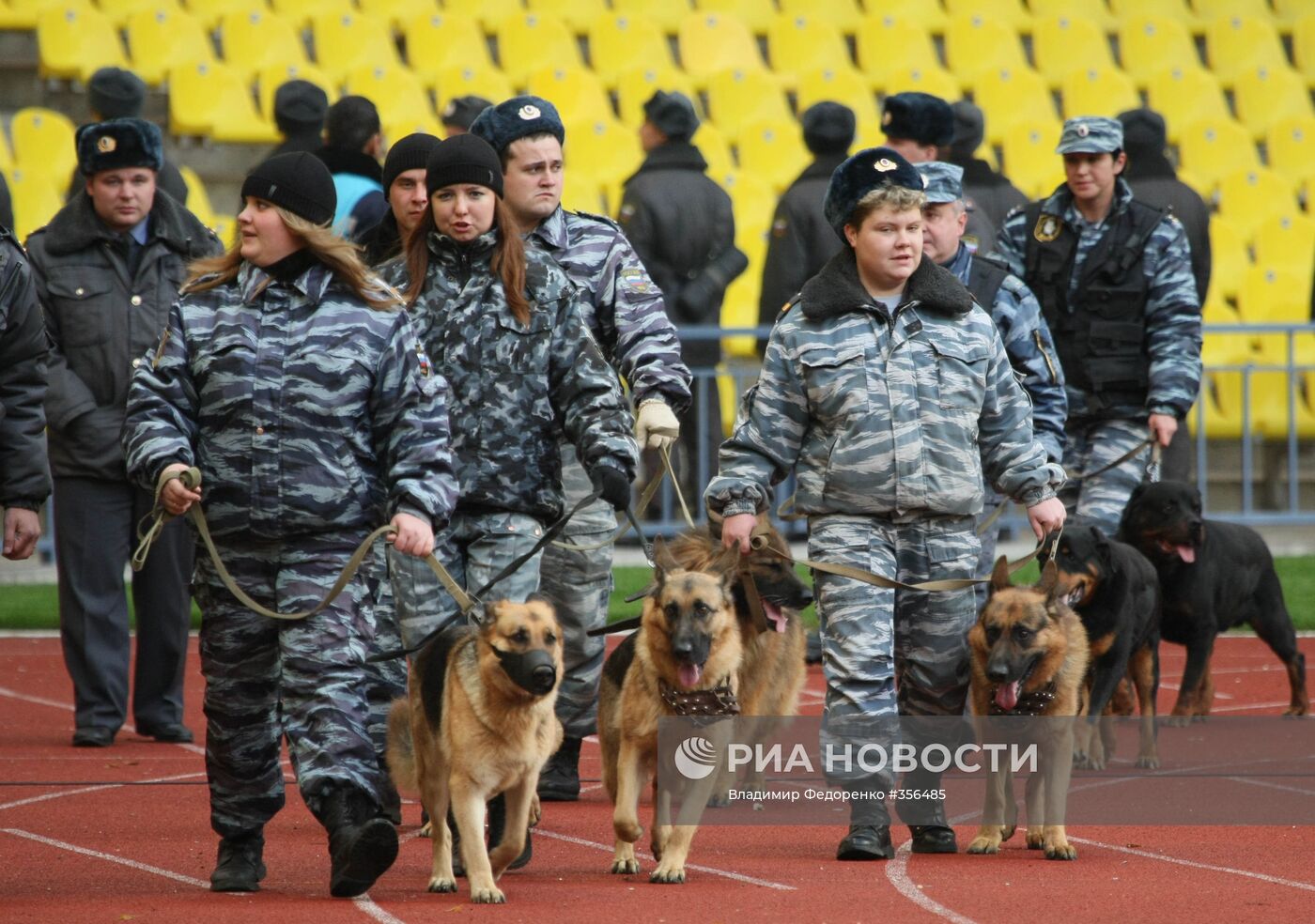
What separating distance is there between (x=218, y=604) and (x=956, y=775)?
3133 millimetres

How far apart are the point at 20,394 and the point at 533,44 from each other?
12.1 metres

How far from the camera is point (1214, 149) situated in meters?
18.6

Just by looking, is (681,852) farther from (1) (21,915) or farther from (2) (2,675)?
(2) (2,675)

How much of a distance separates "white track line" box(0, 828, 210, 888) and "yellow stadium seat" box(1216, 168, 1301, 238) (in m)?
13.8

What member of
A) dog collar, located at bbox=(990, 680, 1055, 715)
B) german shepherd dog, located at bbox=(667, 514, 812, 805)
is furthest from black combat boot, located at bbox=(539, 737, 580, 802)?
dog collar, located at bbox=(990, 680, 1055, 715)

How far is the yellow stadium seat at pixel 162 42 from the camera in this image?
16.9m

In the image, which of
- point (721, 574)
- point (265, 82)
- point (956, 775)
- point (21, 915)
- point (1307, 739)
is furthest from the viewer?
point (265, 82)

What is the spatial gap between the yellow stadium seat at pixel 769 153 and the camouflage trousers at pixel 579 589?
1062 cm

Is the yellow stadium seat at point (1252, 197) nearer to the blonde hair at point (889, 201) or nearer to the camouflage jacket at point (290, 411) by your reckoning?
the blonde hair at point (889, 201)

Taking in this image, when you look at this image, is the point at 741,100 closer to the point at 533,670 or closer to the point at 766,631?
the point at 766,631

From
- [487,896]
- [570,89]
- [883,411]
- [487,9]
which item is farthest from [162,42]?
[487,896]

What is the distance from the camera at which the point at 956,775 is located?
7434 millimetres

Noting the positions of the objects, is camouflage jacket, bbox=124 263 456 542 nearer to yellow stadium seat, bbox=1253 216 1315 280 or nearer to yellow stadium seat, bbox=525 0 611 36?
yellow stadium seat, bbox=1253 216 1315 280

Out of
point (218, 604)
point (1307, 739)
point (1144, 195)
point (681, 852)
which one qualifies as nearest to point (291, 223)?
point (218, 604)
